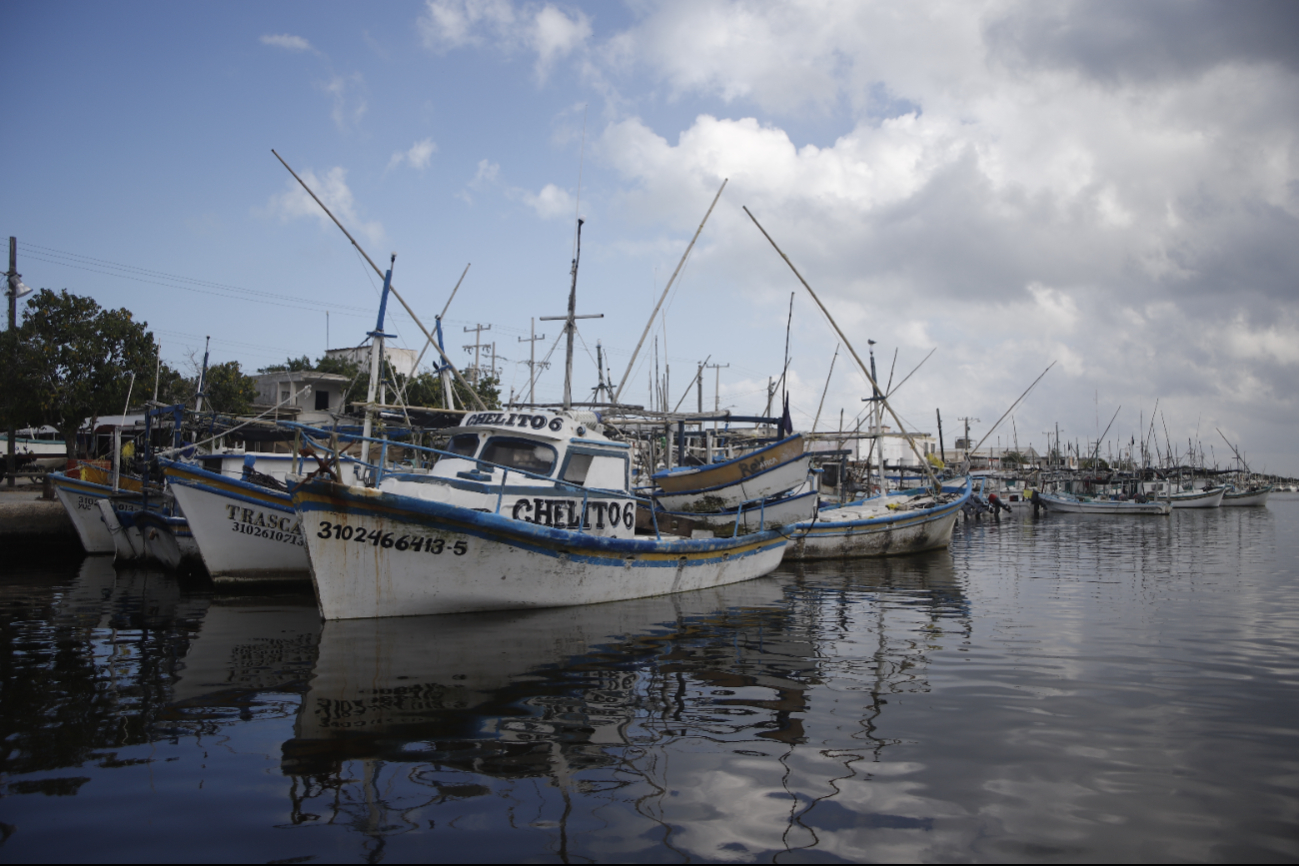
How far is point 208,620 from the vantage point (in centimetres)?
1200

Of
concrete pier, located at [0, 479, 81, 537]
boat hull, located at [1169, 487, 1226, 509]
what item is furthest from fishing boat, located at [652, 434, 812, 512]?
boat hull, located at [1169, 487, 1226, 509]

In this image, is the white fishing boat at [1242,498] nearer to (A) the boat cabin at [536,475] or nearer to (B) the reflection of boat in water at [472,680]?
(A) the boat cabin at [536,475]

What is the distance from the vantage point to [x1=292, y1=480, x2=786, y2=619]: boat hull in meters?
10.5

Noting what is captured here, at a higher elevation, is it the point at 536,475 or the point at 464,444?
the point at 464,444

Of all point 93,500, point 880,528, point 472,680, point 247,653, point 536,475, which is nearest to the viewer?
point 472,680

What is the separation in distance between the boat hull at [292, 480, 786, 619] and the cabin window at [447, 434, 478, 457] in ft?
8.90

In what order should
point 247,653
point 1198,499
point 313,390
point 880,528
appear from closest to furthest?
point 247,653, point 880,528, point 313,390, point 1198,499

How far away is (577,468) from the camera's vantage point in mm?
13625

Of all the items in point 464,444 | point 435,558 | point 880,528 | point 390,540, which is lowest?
point 880,528

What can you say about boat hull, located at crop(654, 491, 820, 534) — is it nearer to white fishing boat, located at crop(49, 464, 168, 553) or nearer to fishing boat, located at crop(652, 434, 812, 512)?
fishing boat, located at crop(652, 434, 812, 512)

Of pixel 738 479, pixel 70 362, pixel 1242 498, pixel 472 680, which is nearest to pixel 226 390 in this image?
pixel 70 362

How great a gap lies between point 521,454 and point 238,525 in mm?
6378

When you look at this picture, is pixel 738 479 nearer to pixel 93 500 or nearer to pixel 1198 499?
pixel 93 500

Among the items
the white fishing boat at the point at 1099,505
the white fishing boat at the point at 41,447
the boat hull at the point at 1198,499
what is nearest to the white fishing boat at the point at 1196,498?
the boat hull at the point at 1198,499
